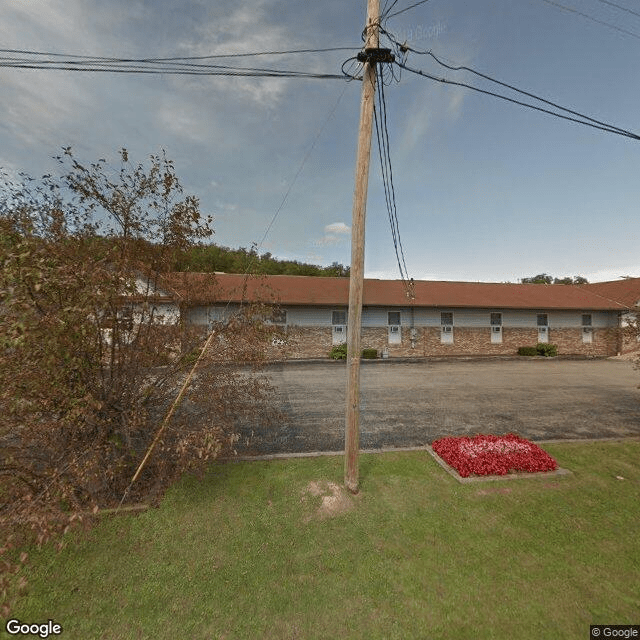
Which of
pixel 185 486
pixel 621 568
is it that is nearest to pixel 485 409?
pixel 621 568

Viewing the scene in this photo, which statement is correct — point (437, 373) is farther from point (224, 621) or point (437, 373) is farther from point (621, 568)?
point (224, 621)

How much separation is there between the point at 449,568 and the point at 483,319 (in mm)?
23134

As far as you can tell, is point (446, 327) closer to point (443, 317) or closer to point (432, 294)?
point (443, 317)

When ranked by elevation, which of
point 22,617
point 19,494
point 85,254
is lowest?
point 22,617

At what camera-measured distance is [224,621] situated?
3338 millimetres

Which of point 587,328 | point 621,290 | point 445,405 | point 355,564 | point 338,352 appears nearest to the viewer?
point 355,564

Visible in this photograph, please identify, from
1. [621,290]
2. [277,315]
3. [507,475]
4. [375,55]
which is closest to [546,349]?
[621,290]

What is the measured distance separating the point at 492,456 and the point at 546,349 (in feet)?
71.6

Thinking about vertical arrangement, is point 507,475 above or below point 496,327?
below

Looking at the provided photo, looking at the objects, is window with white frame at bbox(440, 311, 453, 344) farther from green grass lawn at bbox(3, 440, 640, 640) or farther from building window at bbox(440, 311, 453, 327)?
green grass lawn at bbox(3, 440, 640, 640)

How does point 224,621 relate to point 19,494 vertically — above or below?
below

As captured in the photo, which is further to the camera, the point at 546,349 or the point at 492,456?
the point at 546,349

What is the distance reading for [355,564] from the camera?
13.5 feet

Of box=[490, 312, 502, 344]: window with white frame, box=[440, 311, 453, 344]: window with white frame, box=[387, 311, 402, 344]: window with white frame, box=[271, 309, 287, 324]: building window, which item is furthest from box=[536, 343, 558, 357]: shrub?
box=[271, 309, 287, 324]: building window
